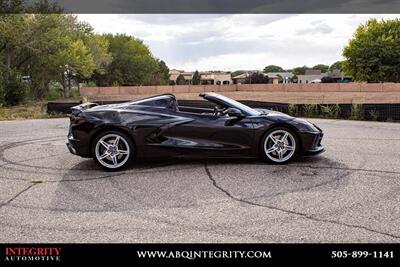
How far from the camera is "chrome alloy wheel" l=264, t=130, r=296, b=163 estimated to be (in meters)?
6.16

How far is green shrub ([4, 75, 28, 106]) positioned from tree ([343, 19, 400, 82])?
42792 millimetres

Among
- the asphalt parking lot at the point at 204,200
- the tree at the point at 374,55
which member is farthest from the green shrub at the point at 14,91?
the tree at the point at 374,55

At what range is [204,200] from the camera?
4.55 metres

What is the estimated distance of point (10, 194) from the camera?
16.0 feet

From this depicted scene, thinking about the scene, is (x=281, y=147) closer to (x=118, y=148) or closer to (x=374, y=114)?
(x=118, y=148)

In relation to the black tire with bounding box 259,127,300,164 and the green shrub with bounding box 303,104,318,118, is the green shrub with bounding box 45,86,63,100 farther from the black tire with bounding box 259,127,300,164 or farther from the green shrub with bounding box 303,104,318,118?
the black tire with bounding box 259,127,300,164

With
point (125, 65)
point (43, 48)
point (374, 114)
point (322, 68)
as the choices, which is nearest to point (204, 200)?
point (374, 114)

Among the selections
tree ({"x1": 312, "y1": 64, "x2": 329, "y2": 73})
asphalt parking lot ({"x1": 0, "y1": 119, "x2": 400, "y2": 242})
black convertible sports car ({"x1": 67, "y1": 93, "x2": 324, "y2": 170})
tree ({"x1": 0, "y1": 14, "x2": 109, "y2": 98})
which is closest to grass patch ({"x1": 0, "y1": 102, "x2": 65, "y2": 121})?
tree ({"x1": 0, "y1": 14, "x2": 109, "y2": 98})

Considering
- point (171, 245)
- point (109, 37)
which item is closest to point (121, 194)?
point (171, 245)

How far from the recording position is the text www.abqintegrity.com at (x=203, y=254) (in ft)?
10.1

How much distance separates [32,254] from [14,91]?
2610cm

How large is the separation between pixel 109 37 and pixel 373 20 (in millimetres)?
48715

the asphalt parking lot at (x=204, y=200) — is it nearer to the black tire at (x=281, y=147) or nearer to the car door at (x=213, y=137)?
the black tire at (x=281, y=147)

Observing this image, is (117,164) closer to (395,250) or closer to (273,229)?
(273,229)
